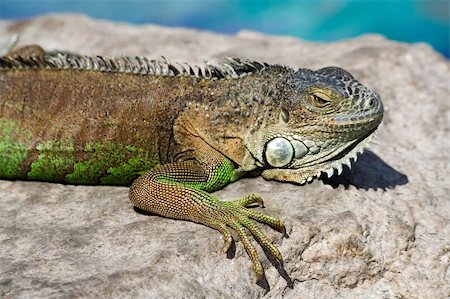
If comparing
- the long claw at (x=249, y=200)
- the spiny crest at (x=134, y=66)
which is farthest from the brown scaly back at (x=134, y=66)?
the long claw at (x=249, y=200)

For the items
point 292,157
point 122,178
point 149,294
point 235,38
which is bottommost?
point 149,294

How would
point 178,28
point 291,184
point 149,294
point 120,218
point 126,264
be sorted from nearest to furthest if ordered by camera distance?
point 149,294 → point 126,264 → point 120,218 → point 291,184 → point 178,28

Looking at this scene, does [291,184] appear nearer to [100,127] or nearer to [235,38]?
[100,127]

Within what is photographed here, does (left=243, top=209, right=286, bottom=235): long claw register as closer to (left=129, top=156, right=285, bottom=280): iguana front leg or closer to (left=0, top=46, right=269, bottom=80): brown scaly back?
(left=129, top=156, right=285, bottom=280): iguana front leg

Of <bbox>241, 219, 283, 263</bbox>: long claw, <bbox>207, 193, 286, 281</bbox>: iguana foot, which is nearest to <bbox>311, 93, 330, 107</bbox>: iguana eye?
<bbox>207, 193, 286, 281</bbox>: iguana foot

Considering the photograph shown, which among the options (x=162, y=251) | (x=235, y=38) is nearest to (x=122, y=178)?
(x=162, y=251)

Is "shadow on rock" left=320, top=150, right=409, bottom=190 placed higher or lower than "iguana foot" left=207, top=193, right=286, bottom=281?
higher

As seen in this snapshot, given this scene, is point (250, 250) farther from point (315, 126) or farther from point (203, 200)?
point (315, 126)
